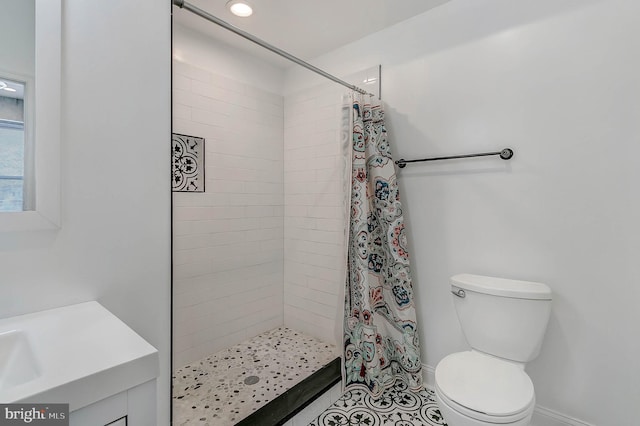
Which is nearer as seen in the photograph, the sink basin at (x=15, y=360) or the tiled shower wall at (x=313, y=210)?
the sink basin at (x=15, y=360)

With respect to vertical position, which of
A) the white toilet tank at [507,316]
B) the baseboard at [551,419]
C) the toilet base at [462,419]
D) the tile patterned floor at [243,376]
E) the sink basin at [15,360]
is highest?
the sink basin at [15,360]

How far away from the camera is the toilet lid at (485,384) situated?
118cm

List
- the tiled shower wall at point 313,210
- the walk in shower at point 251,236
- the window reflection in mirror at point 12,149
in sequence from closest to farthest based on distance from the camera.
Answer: the window reflection in mirror at point 12,149, the walk in shower at point 251,236, the tiled shower wall at point 313,210

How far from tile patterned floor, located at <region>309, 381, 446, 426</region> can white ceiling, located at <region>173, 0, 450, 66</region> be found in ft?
8.04

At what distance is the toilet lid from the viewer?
3.88ft

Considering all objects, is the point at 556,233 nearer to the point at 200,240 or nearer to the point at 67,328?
the point at 67,328

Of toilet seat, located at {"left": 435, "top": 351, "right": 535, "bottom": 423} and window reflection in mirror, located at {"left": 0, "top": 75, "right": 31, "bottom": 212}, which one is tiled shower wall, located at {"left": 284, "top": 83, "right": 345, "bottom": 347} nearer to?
toilet seat, located at {"left": 435, "top": 351, "right": 535, "bottom": 423}

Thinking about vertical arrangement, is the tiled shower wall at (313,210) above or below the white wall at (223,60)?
below

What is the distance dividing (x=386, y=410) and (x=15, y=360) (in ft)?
5.64

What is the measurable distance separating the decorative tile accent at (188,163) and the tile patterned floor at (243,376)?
1.30 m

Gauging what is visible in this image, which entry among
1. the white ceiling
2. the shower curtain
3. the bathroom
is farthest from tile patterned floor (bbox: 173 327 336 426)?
the white ceiling

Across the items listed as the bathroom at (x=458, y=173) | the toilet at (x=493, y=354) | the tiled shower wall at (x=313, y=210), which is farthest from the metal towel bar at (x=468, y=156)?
the toilet at (x=493, y=354)

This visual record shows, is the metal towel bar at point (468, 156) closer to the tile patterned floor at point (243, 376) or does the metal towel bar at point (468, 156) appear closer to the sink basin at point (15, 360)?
the tile patterned floor at point (243, 376)

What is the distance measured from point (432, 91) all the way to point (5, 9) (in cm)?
199
